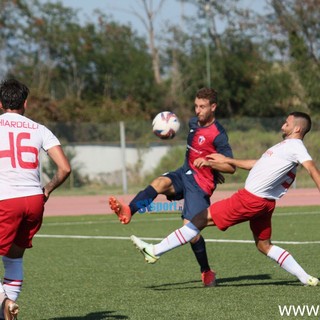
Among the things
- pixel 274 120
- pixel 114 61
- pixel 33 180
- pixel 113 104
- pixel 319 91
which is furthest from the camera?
pixel 114 61

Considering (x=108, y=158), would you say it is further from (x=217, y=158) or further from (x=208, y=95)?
(x=217, y=158)

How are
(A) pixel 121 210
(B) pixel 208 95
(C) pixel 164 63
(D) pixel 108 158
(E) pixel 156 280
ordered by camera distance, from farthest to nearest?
(C) pixel 164 63
(D) pixel 108 158
(E) pixel 156 280
(B) pixel 208 95
(A) pixel 121 210

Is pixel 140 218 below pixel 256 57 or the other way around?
below

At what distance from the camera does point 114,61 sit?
180ft

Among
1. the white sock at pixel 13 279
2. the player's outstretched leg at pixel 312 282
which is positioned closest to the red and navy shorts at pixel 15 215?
the white sock at pixel 13 279

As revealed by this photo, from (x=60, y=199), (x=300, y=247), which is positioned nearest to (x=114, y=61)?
(x=60, y=199)

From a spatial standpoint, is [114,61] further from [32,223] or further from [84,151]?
[32,223]

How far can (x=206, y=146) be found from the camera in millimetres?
10219

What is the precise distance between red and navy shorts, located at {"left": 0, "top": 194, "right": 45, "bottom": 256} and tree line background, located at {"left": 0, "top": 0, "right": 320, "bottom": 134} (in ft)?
127

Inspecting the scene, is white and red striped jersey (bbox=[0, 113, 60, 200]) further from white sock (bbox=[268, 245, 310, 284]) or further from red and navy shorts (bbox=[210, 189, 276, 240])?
white sock (bbox=[268, 245, 310, 284])

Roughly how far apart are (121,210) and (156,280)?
1.03 m

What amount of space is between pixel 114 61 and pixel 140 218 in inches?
1341

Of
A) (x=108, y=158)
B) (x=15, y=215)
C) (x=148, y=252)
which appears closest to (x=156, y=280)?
(x=148, y=252)

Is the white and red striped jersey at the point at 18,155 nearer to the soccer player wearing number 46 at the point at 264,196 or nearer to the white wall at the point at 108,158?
the soccer player wearing number 46 at the point at 264,196
